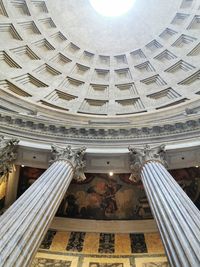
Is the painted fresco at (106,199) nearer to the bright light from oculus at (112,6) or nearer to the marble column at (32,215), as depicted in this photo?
the marble column at (32,215)

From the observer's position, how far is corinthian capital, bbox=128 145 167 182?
1300 centimetres

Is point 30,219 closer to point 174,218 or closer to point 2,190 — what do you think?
point 174,218

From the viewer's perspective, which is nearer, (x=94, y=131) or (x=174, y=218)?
(x=174, y=218)

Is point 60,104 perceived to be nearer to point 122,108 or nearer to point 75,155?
point 122,108

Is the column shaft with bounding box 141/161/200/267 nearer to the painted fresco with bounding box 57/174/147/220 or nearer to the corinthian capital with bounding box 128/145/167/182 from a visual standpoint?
the corinthian capital with bounding box 128/145/167/182

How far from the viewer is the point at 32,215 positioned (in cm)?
874

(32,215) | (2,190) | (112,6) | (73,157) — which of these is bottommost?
(32,215)

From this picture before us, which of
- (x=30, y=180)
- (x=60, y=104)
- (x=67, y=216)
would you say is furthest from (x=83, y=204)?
(x=60, y=104)

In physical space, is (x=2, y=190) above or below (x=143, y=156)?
above

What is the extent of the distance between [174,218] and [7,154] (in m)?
7.96

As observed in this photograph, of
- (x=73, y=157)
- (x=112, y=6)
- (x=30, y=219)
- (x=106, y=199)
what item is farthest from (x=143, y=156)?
(x=112, y=6)

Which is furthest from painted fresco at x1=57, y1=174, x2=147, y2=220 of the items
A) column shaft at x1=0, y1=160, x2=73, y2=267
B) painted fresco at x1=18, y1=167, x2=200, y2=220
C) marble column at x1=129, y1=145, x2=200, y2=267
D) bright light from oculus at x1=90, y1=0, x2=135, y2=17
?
bright light from oculus at x1=90, y1=0, x2=135, y2=17

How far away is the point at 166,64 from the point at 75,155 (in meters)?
18.1

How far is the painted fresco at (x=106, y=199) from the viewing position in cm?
1614
